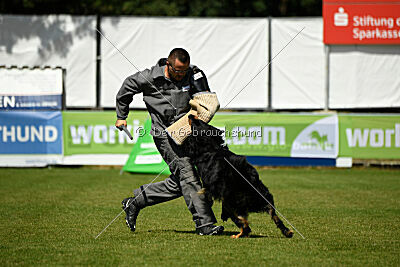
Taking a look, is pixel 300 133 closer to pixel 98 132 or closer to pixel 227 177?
pixel 98 132

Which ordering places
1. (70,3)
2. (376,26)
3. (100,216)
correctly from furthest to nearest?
1. (70,3)
2. (376,26)
3. (100,216)

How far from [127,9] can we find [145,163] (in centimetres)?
2351

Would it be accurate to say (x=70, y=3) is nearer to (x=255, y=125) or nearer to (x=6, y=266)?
(x=255, y=125)

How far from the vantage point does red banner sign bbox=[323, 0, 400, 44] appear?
19.1 metres

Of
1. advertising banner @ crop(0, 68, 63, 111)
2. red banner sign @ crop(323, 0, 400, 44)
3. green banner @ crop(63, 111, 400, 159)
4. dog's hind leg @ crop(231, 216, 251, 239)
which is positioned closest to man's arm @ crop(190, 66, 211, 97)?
dog's hind leg @ crop(231, 216, 251, 239)

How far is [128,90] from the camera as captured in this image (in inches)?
292

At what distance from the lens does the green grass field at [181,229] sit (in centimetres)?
607

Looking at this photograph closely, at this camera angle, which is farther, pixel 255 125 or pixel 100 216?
pixel 255 125

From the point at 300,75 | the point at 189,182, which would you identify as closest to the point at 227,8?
the point at 300,75

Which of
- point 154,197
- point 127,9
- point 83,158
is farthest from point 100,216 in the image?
point 127,9

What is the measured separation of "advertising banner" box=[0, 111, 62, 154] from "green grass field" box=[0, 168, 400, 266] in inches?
101

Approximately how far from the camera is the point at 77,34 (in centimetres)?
2041

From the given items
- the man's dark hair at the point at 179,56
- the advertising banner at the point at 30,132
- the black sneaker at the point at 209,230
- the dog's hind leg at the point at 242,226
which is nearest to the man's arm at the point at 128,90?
the man's dark hair at the point at 179,56

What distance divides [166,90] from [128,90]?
1.58 ft
